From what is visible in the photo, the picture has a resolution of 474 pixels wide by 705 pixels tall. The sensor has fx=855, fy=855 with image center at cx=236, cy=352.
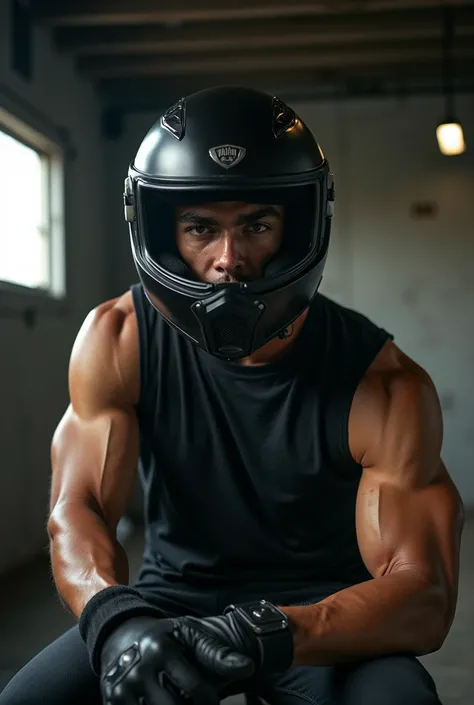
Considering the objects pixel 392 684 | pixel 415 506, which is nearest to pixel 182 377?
pixel 415 506

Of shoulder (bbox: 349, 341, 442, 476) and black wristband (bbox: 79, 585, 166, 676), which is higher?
shoulder (bbox: 349, 341, 442, 476)

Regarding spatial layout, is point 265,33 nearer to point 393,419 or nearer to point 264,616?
point 393,419

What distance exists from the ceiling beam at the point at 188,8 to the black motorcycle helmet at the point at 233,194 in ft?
10.8

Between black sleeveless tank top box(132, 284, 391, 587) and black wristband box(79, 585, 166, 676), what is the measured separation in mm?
344

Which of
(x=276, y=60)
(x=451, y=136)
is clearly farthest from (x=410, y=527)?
(x=276, y=60)

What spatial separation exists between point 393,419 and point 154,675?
631 millimetres

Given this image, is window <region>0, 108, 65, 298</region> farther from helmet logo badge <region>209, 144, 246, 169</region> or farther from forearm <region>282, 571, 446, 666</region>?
forearm <region>282, 571, 446, 666</region>

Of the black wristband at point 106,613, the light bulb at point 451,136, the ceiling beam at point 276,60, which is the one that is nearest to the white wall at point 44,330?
the ceiling beam at point 276,60

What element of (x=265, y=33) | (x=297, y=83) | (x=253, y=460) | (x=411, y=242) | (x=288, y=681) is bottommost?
(x=288, y=681)

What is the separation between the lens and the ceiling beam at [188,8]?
451 centimetres

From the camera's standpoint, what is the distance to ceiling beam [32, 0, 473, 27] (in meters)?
4.51

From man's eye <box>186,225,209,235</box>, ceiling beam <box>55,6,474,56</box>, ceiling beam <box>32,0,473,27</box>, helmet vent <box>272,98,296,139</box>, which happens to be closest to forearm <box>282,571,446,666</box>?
man's eye <box>186,225,209,235</box>

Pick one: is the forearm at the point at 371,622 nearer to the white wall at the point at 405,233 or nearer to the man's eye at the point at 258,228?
the man's eye at the point at 258,228

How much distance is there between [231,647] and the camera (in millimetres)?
1073
